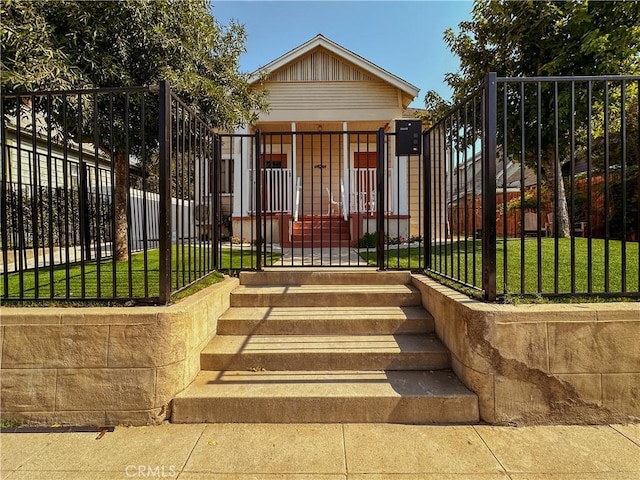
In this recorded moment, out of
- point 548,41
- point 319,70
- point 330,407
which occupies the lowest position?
point 330,407

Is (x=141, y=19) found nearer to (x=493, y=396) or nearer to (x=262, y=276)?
(x=262, y=276)

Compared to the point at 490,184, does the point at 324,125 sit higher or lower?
higher

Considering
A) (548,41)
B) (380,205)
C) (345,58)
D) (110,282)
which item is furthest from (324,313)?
(345,58)

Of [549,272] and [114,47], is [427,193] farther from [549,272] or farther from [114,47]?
[114,47]

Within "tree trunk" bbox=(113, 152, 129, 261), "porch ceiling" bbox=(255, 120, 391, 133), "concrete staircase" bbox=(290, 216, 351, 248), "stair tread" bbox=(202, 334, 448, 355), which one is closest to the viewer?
"stair tread" bbox=(202, 334, 448, 355)

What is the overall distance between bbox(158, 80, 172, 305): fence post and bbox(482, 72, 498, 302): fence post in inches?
90.6

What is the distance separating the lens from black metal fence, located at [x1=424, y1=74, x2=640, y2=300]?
2.52 meters

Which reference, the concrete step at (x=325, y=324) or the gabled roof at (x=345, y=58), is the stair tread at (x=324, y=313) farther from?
the gabled roof at (x=345, y=58)

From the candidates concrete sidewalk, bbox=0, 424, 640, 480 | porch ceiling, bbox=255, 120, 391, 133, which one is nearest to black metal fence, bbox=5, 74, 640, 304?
concrete sidewalk, bbox=0, 424, 640, 480

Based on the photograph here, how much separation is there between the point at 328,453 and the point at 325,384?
51 cm

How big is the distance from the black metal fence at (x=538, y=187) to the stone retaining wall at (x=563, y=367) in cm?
29

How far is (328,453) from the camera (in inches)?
79.6

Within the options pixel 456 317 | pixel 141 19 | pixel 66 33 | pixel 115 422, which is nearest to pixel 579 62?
pixel 456 317

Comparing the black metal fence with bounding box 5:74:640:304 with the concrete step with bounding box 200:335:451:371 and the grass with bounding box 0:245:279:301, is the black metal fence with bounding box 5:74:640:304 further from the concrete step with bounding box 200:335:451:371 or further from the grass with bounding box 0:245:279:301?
the concrete step with bounding box 200:335:451:371
